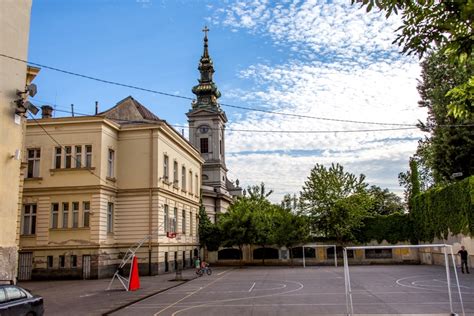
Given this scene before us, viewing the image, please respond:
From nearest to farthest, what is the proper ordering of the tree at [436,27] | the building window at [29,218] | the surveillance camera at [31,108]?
the tree at [436,27] < the surveillance camera at [31,108] < the building window at [29,218]

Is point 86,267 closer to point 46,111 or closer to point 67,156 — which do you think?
point 67,156

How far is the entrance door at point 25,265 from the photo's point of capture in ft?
105

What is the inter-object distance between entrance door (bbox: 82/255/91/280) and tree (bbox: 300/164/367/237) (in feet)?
83.2

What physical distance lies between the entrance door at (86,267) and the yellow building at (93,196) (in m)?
0.07

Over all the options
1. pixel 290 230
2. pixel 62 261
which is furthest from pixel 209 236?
pixel 62 261

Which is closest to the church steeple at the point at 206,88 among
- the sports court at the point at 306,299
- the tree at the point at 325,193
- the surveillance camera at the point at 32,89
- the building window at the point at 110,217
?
the tree at the point at 325,193

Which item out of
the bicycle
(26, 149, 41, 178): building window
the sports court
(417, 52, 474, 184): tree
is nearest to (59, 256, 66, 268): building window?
(26, 149, 41, 178): building window

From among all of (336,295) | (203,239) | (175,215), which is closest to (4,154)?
(336,295)

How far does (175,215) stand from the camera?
135 ft

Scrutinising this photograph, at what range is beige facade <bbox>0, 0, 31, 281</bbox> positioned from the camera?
1770 cm

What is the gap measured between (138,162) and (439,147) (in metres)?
23.5

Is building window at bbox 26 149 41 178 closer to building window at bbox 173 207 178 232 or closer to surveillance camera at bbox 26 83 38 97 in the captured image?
building window at bbox 173 207 178 232

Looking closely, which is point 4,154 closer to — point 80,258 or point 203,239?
point 80,258

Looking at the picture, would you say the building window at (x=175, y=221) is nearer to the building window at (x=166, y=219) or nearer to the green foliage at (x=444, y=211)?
the building window at (x=166, y=219)
